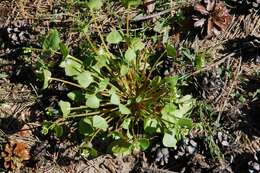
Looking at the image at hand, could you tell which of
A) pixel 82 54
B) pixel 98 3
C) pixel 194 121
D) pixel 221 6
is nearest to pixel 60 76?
pixel 82 54

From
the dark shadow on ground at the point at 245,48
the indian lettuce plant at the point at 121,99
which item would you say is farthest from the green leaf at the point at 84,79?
the dark shadow on ground at the point at 245,48

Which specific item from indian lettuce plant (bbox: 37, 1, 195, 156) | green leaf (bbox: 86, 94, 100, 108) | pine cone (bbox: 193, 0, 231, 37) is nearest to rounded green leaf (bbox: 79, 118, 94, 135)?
indian lettuce plant (bbox: 37, 1, 195, 156)

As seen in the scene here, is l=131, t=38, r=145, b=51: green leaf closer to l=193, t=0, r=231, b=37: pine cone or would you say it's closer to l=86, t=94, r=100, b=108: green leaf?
l=86, t=94, r=100, b=108: green leaf

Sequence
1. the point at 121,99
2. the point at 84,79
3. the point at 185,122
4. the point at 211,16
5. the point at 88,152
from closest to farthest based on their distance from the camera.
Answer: the point at 185,122, the point at 84,79, the point at 88,152, the point at 121,99, the point at 211,16

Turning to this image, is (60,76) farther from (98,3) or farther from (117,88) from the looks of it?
(98,3)

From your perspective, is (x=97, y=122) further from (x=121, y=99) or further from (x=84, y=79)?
(x=121, y=99)

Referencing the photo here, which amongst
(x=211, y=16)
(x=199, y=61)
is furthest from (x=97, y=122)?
(x=211, y=16)
